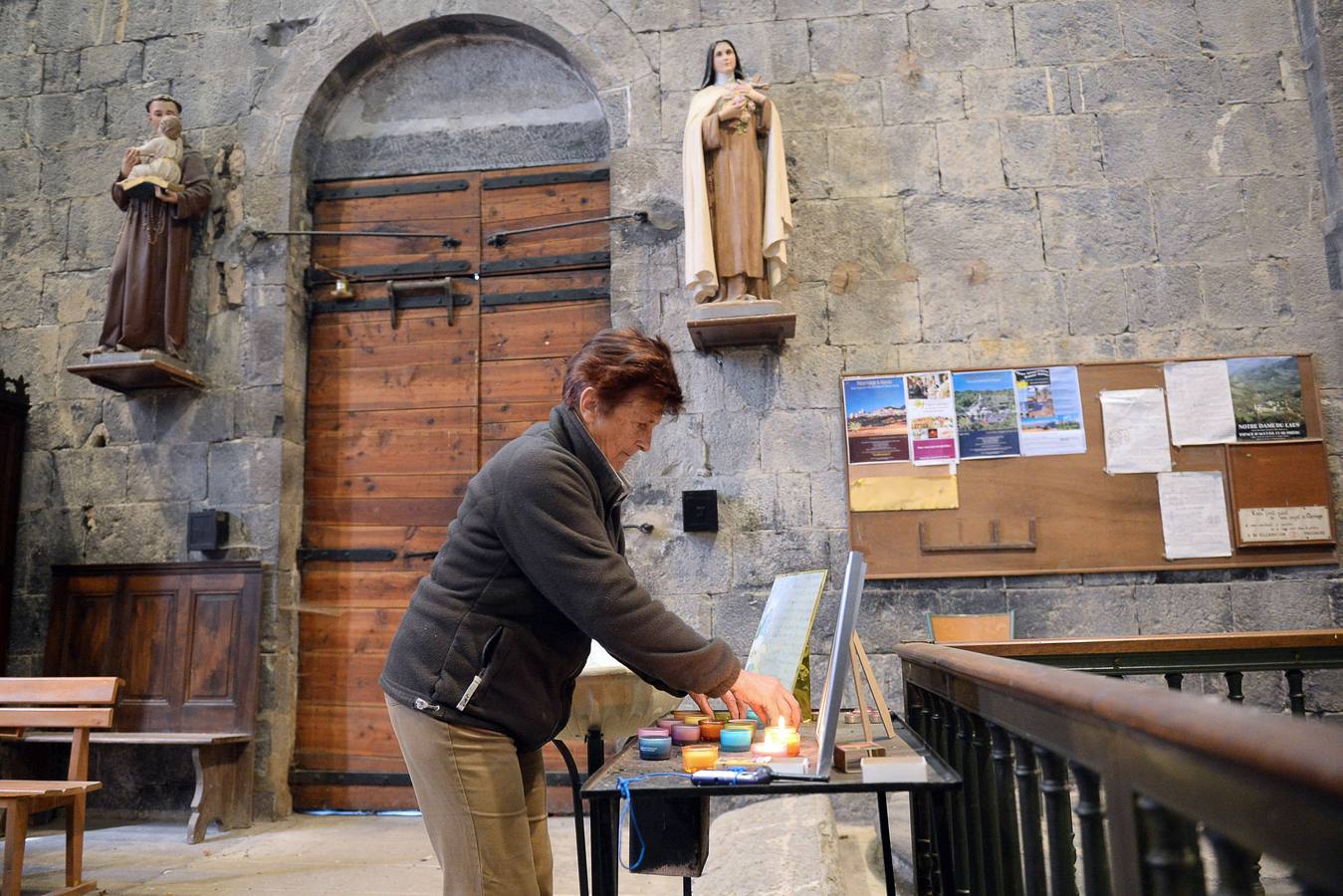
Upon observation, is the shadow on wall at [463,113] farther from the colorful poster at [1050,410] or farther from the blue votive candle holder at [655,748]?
the blue votive candle holder at [655,748]

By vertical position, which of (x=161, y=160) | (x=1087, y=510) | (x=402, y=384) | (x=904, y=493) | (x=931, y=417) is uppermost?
(x=161, y=160)

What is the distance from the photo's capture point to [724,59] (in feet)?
14.3

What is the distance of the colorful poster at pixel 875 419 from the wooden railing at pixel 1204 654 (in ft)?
A: 5.44

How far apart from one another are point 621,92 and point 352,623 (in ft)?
9.29

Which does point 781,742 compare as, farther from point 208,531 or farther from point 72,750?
point 208,531

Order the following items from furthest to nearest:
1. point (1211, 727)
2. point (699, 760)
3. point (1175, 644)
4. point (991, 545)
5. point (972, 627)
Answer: point (991, 545) → point (972, 627) → point (1175, 644) → point (699, 760) → point (1211, 727)

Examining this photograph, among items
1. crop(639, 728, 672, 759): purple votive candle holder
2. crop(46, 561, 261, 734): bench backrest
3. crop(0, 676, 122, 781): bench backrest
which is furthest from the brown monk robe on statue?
crop(639, 728, 672, 759): purple votive candle holder

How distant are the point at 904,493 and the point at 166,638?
3384 millimetres

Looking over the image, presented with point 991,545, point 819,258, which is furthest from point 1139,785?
point 819,258

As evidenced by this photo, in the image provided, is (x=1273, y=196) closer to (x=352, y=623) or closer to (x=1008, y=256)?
(x=1008, y=256)

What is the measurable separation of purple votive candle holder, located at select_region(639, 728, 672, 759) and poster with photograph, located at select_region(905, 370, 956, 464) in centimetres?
272

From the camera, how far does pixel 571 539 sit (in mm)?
1554

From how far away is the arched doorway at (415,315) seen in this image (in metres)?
4.68

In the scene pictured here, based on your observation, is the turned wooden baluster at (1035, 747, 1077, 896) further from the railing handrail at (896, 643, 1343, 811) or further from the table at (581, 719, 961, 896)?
the table at (581, 719, 961, 896)
